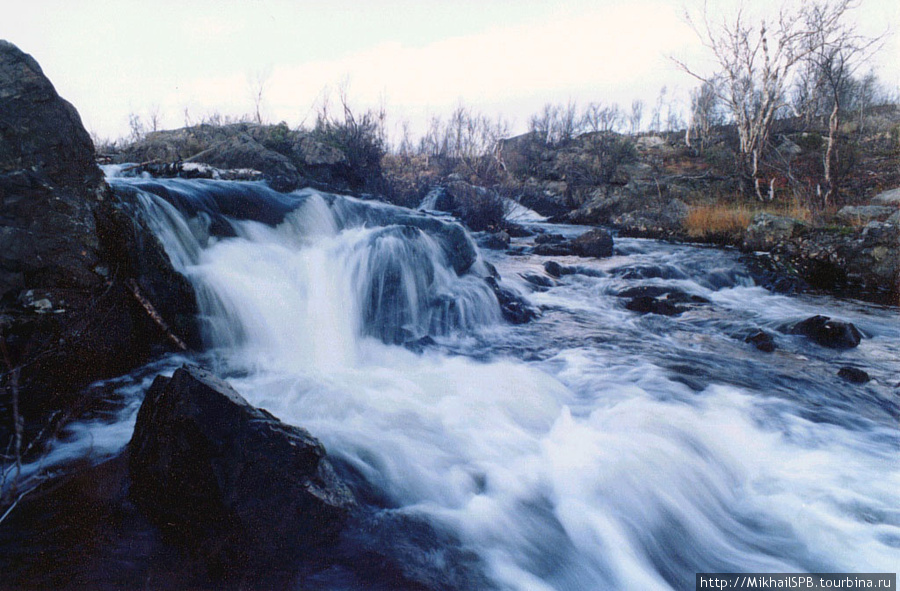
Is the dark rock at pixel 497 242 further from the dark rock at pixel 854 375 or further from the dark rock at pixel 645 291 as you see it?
the dark rock at pixel 854 375

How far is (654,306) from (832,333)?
7.10 ft

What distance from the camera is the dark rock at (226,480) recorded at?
71.9 inches

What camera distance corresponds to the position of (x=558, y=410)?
3678mm

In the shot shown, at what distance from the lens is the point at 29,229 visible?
2836mm

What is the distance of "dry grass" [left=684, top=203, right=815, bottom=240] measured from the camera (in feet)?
37.8

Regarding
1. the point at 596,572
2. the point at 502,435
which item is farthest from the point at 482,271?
the point at 596,572

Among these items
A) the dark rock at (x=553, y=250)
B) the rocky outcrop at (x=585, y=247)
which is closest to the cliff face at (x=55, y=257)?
the dark rock at (x=553, y=250)

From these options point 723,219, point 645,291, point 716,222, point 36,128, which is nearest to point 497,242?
point 645,291

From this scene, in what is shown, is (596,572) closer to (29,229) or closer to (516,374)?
(516,374)

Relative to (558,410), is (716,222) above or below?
above

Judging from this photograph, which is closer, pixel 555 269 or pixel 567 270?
pixel 555 269

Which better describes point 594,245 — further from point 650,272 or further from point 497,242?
point 497,242

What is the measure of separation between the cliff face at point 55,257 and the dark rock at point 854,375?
6.49 metres

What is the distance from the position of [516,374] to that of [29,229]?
398cm
